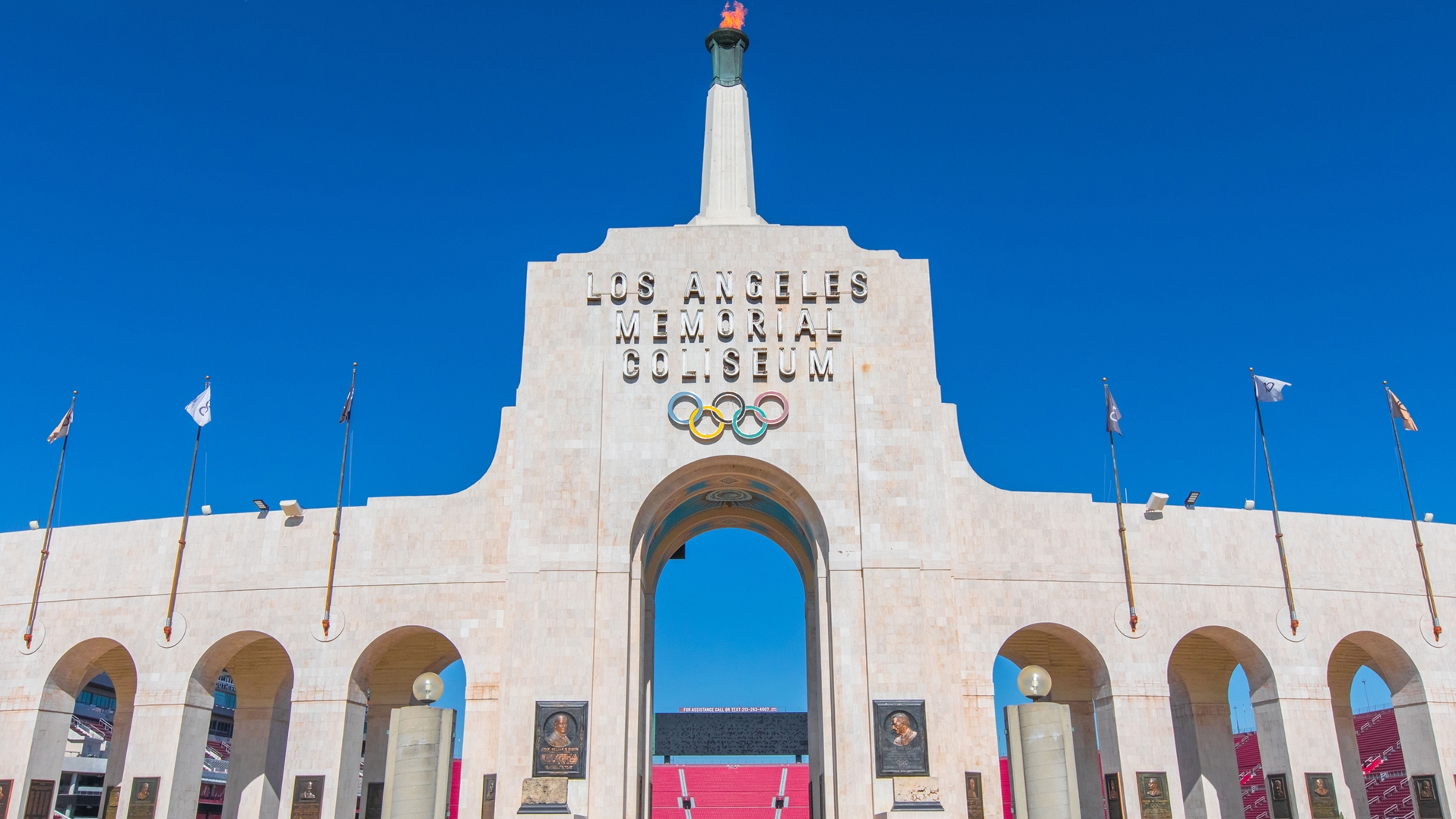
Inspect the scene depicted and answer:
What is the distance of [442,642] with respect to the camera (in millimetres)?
38562

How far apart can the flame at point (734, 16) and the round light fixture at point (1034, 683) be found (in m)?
30.5

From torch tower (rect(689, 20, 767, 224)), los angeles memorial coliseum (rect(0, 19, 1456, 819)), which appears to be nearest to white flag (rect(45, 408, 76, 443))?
los angeles memorial coliseum (rect(0, 19, 1456, 819))

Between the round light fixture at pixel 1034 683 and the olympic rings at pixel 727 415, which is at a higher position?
the olympic rings at pixel 727 415

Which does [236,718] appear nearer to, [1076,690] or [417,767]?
[417,767]

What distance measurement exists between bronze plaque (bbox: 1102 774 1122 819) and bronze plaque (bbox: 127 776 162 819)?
2683 cm

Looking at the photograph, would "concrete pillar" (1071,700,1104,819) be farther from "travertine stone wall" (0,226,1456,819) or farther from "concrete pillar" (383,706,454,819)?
"concrete pillar" (383,706,454,819)

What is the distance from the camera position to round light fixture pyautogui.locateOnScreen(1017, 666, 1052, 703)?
80.1ft

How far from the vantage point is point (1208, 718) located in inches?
1468

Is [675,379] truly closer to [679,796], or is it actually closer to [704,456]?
[704,456]

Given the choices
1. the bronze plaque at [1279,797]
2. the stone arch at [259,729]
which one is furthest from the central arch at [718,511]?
the bronze plaque at [1279,797]

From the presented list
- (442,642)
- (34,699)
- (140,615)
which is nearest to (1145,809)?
(442,642)

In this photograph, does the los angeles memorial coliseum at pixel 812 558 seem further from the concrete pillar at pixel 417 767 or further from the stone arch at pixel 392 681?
the stone arch at pixel 392 681

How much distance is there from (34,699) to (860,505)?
999 inches

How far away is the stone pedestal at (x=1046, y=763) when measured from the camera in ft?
77.3
